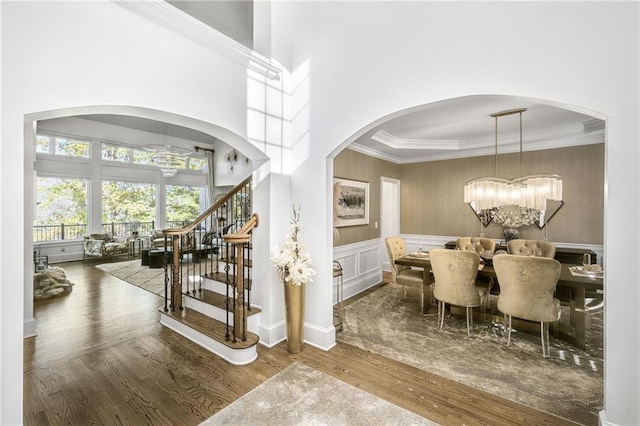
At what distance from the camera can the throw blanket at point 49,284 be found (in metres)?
4.80

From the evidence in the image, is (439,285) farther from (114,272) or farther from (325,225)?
(114,272)

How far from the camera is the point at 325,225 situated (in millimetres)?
3201

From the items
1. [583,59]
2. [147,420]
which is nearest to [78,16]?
[147,420]

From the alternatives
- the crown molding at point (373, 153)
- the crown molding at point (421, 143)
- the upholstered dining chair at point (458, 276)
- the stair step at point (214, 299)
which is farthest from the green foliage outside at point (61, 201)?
the upholstered dining chair at point (458, 276)

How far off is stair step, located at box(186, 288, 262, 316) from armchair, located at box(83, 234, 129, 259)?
564 cm

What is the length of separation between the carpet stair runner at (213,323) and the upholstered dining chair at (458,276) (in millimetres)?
2244

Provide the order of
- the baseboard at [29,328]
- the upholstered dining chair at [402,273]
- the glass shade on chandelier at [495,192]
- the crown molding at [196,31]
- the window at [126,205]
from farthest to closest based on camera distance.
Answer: the window at [126,205] → the upholstered dining chair at [402,273] → the glass shade on chandelier at [495,192] → the baseboard at [29,328] → the crown molding at [196,31]

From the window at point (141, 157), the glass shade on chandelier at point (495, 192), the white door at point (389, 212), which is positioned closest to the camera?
the glass shade on chandelier at point (495, 192)

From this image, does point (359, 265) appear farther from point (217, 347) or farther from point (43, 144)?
point (43, 144)

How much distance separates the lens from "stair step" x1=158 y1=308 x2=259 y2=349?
2.92m

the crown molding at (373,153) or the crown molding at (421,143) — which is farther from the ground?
the crown molding at (421,143)

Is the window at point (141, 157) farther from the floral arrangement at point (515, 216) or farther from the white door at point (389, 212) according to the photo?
the floral arrangement at point (515, 216)

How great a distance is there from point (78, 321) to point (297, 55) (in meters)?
4.47
